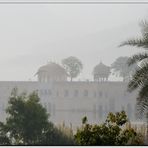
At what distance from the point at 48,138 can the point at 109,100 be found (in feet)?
144

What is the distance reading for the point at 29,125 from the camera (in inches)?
630

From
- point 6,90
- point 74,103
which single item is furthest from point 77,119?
point 6,90

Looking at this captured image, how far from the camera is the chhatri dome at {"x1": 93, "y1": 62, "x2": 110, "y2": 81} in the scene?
201ft

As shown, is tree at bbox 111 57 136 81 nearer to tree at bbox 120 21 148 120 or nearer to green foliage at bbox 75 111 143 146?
tree at bbox 120 21 148 120

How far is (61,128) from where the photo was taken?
53.9 feet

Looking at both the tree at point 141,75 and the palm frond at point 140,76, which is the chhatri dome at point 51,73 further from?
the palm frond at point 140,76

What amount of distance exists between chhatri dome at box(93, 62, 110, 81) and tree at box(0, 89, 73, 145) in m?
45.0

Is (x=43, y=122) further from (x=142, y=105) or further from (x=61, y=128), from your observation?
(x=142, y=105)

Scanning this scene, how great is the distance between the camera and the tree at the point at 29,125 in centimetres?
1591

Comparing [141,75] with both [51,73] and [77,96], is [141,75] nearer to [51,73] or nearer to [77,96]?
[77,96]

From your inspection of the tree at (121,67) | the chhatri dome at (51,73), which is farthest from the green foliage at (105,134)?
the tree at (121,67)

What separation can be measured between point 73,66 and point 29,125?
153 feet

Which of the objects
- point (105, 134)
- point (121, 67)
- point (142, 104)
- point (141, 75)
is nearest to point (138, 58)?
point (141, 75)

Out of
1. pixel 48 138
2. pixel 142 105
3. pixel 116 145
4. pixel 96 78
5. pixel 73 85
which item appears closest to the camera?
pixel 116 145
